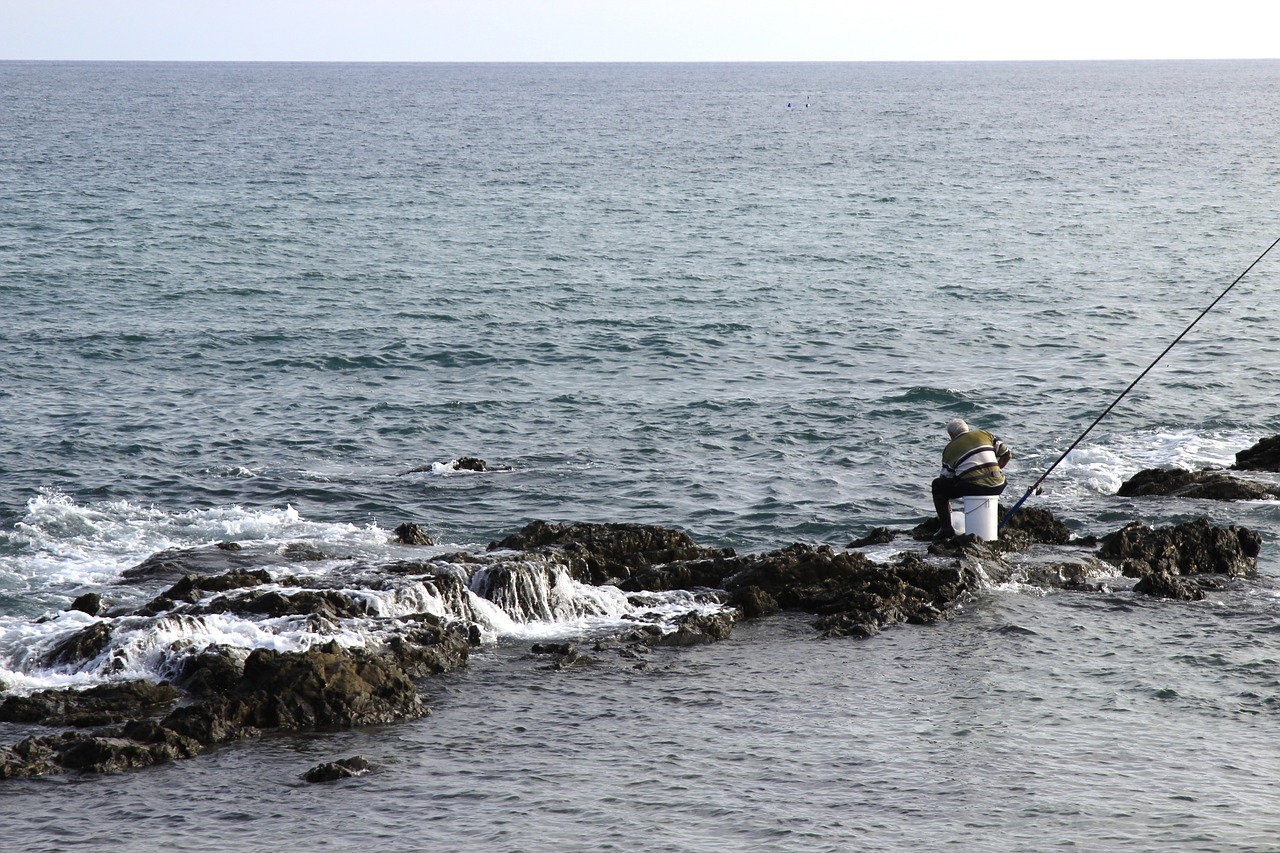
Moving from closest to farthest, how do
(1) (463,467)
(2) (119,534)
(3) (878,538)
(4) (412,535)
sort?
(3) (878,538)
(4) (412,535)
(2) (119,534)
(1) (463,467)

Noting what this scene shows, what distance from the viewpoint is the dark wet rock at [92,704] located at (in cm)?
970

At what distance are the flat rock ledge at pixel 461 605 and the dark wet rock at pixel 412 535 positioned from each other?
3.63ft

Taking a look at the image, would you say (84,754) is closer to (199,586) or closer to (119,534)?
(199,586)

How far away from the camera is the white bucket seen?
13.6 metres

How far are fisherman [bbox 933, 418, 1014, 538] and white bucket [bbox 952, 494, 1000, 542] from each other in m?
0.09

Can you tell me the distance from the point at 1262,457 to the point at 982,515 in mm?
6546

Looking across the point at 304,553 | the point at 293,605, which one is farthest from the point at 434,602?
the point at 304,553

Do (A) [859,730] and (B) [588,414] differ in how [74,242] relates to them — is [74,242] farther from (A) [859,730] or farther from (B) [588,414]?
(A) [859,730]

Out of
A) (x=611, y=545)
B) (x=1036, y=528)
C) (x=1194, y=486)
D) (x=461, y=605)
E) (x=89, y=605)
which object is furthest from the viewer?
(x=1194, y=486)

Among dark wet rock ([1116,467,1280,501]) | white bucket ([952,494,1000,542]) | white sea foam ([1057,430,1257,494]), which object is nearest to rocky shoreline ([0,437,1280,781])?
white bucket ([952,494,1000,542])

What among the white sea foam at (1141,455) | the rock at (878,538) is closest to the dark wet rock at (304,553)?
the rock at (878,538)

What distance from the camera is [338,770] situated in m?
8.78

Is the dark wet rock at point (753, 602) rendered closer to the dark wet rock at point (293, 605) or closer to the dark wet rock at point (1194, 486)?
the dark wet rock at point (293, 605)

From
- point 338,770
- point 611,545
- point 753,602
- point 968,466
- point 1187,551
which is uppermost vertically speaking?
point 968,466
